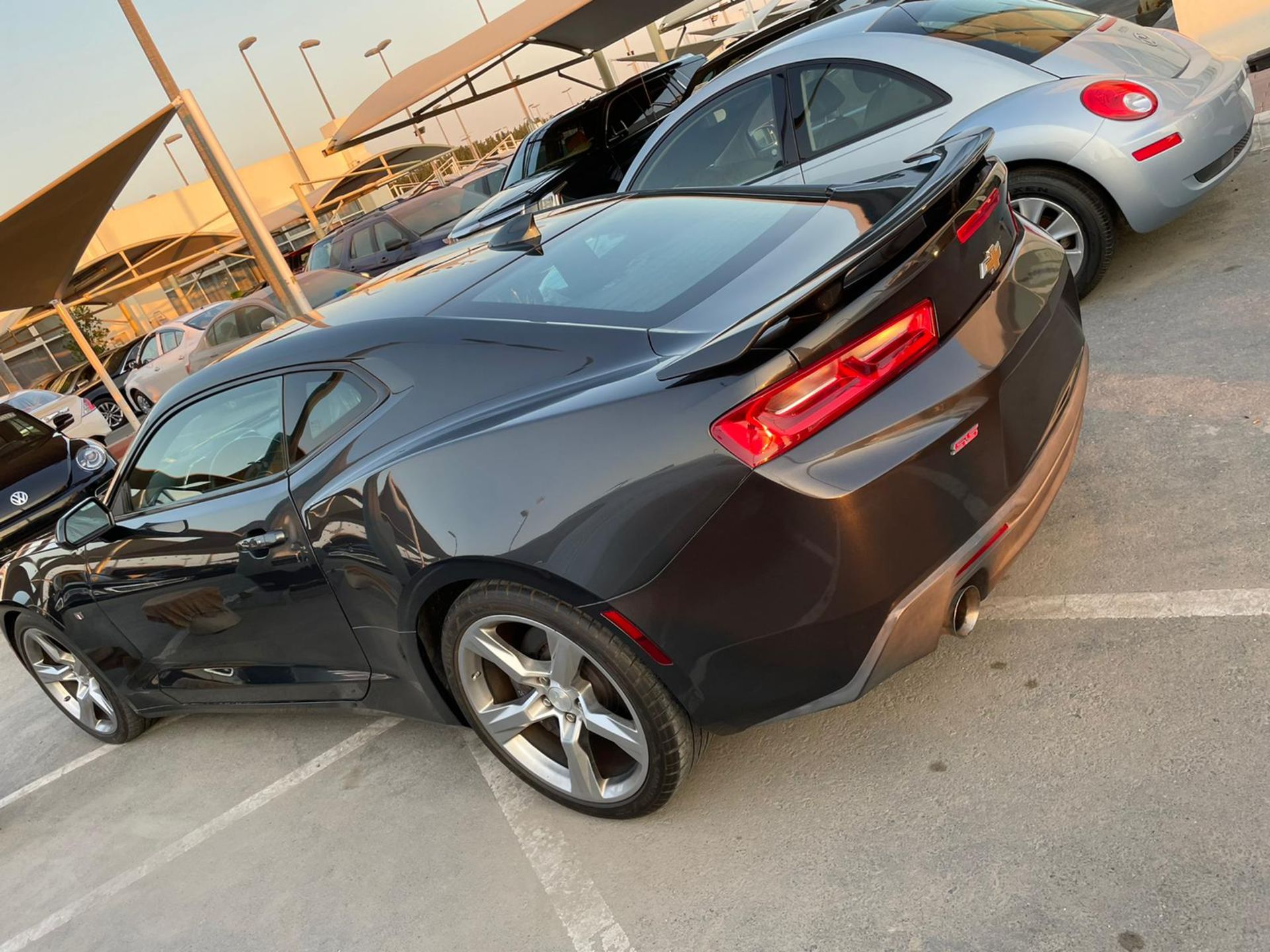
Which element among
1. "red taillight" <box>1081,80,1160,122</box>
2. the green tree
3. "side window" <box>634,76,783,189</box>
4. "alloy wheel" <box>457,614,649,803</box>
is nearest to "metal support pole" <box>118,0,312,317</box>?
"side window" <box>634,76,783,189</box>

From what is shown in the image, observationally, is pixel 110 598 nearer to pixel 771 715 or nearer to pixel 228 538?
pixel 228 538

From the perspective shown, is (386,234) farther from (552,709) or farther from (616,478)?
(616,478)

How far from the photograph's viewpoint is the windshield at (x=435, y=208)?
12625 mm

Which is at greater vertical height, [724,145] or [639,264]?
[639,264]

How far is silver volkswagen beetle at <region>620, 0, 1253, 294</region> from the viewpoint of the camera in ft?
14.3

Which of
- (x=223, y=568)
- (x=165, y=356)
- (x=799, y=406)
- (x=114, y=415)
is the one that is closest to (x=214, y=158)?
(x=165, y=356)

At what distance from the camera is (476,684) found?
110 inches

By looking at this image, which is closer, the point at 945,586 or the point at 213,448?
the point at 945,586

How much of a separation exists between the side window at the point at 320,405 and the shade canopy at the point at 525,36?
12762mm

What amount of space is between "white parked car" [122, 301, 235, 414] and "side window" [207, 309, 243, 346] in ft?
1.47

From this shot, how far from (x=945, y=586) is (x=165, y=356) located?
52.1 ft

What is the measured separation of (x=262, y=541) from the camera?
9.91 feet

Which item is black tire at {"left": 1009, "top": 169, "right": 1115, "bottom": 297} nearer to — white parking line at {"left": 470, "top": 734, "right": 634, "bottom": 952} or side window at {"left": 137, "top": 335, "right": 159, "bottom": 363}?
white parking line at {"left": 470, "top": 734, "right": 634, "bottom": 952}

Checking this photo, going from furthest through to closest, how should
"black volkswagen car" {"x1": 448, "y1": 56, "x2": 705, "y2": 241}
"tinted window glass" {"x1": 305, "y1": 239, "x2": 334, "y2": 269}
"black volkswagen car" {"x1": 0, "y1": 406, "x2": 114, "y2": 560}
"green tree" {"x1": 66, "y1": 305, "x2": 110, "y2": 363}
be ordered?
1. "green tree" {"x1": 66, "y1": 305, "x2": 110, "y2": 363}
2. "tinted window glass" {"x1": 305, "y1": 239, "x2": 334, "y2": 269}
3. "black volkswagen car" {"x1": 448, "y1": 56, "x2": 705, "y2": 241}
4. "black volkswagen car" {"x1": 0, "y1": 406, "x2": 114, "y2": 560}
